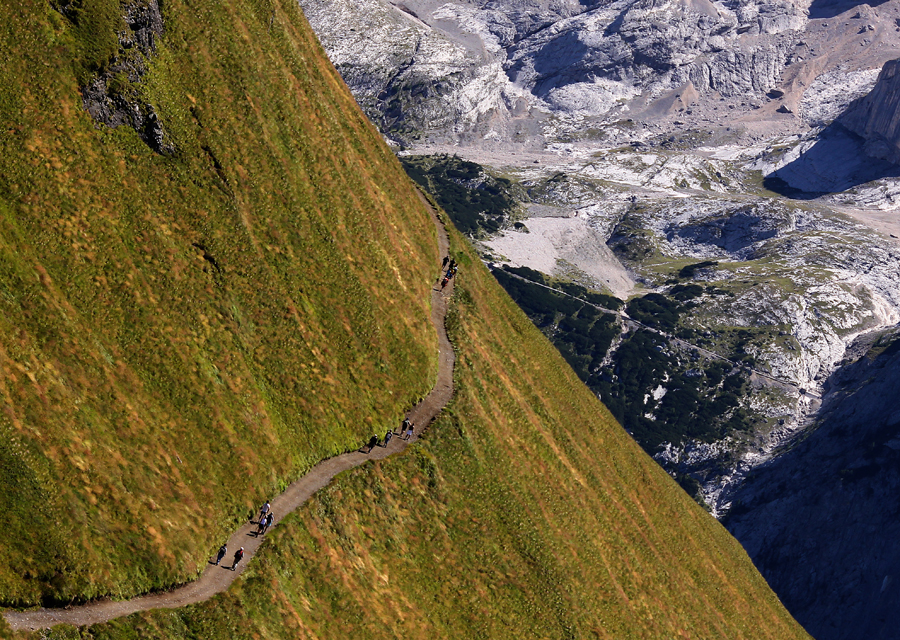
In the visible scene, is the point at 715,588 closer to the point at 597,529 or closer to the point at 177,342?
the point at 597,529

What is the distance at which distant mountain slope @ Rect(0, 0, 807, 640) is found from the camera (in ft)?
147

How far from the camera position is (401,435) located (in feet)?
218

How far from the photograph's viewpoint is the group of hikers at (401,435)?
63156 millimetres

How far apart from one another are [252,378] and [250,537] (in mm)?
12037

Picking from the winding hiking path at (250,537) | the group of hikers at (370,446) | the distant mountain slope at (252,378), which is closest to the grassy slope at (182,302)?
the distant mountain slope at (252,378)

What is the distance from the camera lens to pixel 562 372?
3907 inches

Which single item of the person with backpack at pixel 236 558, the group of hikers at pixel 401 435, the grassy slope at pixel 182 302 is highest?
the grassy slope at pixel 182 302

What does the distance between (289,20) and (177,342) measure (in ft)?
131

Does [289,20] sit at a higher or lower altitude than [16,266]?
higher

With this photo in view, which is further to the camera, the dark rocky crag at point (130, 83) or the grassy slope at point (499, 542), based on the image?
the dark rocky crag at point (130, 83)

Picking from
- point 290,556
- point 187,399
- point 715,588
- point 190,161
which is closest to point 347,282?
point 190,161

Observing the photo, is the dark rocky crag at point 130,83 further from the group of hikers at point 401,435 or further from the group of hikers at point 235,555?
the group of hikers at point 235,555

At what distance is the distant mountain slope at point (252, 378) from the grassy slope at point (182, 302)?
168 millimetres

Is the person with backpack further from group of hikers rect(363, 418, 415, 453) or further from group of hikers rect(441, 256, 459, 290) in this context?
group of hikers rect(441, 256, 459, 290)
